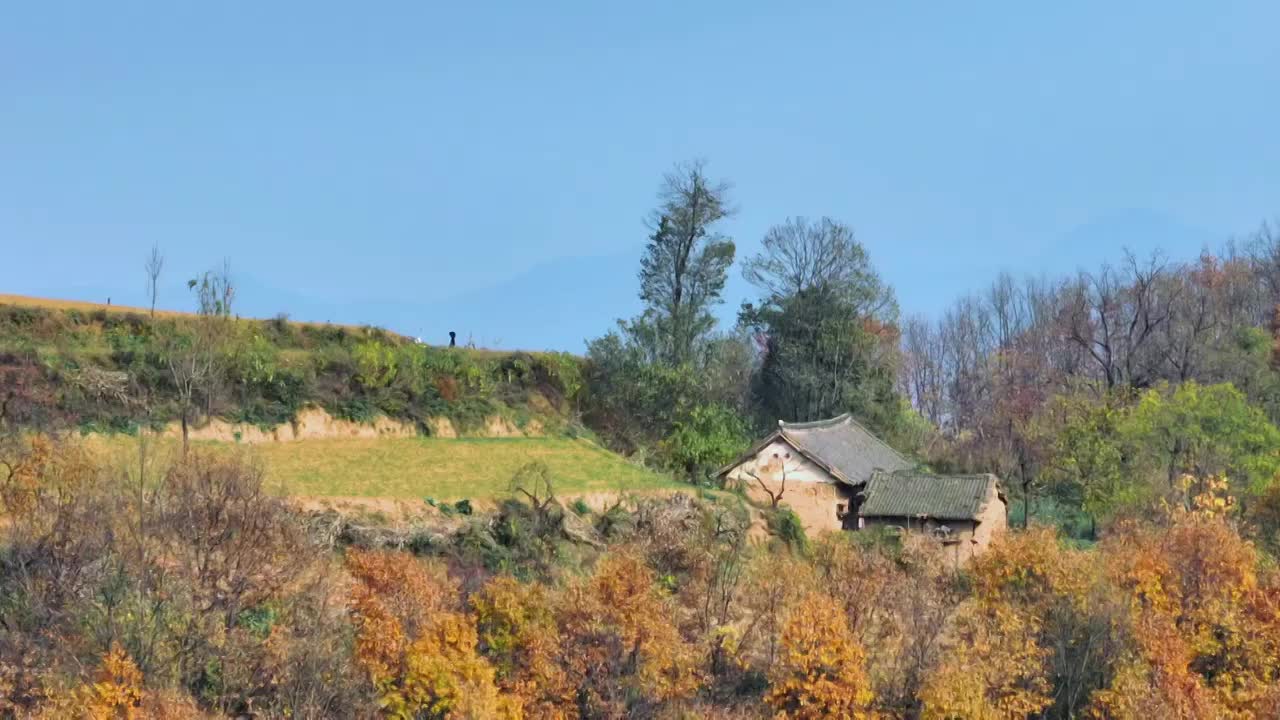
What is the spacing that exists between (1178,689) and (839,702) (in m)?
6.72

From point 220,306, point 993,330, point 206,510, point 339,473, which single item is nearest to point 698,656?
point 206,510

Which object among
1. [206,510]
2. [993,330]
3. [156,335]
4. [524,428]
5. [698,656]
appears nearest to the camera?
[206,510]

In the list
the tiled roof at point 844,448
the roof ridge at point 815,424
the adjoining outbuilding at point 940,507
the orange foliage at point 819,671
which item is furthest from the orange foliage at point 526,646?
the roof ridge at point 815,424

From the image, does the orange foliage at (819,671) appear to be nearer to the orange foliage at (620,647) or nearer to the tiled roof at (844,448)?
the orange foliage at (620,647)

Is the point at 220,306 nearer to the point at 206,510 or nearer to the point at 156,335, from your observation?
the point at 156,335

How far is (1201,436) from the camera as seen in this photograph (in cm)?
4238

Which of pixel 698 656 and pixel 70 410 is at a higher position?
pixel 70 410

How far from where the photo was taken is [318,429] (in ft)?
133

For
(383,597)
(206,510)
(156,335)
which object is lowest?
(383,597)

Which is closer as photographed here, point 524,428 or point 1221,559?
point 1221,559

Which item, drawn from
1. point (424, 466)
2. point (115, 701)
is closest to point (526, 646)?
point (115, 701)

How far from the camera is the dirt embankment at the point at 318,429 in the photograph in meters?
37.6

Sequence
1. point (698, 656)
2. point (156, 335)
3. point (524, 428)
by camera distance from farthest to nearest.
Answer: point (524, 428) → point (156, 335) → point (698, 656)

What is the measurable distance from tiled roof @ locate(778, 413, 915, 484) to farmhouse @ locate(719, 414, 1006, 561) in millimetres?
52
